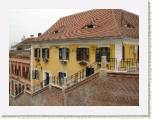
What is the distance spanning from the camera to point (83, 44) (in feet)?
18.9

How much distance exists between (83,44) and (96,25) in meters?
0.26

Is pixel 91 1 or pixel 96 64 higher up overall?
pixel 91 1

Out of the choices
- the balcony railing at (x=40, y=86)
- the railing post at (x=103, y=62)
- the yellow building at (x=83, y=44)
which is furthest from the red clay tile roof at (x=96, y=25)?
the balcony railing at (x=40, y=86)

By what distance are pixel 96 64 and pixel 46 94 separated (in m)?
0.69

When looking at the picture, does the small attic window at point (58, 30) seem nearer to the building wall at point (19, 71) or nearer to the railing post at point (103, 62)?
the building wall at point (19, 71)

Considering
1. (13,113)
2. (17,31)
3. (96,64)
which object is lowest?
(13,113)

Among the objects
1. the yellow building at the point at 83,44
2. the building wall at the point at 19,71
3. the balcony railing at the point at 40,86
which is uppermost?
the yellow building at the point at 83,44

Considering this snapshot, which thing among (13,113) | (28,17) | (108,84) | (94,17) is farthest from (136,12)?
(13,113)

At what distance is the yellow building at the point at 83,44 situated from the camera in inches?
222

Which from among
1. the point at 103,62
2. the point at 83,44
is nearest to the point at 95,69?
the point at 103,62

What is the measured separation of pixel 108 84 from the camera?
5703 mm

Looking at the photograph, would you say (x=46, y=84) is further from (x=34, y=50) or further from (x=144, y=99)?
(x=144, y=99)

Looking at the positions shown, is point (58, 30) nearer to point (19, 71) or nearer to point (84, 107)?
point (19, 71)

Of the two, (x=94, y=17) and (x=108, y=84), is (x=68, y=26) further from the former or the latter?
(x=108, y=84)
